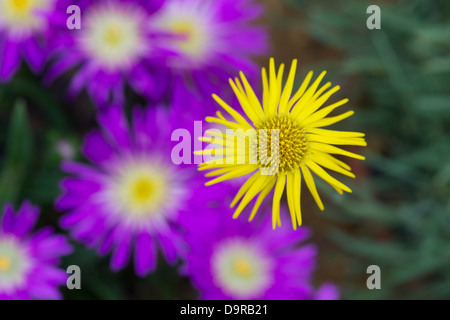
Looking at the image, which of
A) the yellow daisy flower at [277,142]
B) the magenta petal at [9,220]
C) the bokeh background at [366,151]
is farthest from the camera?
the bokeh background at [366,151]

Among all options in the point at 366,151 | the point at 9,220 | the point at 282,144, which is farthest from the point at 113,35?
the point at 366,151

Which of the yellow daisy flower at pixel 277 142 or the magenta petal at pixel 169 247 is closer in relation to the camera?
the yellow daisy flower at pixel 277 142

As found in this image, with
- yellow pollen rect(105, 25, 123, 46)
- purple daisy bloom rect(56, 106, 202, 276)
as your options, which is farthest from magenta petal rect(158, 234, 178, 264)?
yellow pollen rect(105, 25, 123, 46)

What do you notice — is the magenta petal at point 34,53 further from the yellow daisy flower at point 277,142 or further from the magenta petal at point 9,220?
the yellow daisy flower at point 277,142

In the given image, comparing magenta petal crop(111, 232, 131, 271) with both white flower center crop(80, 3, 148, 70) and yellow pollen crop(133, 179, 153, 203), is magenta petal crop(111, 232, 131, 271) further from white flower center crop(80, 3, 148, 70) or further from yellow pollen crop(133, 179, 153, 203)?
white flower center crop(80, 3, 148, 70)

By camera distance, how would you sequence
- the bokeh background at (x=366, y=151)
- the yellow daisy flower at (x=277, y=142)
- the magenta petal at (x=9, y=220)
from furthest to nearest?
the bokeh background at (x=366, y=151) < the magenta petal at (x=9, y=220) < the yellow daisy flower at (x=277, y=142)

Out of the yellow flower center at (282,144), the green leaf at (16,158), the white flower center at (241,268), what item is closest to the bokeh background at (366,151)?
the green leaf at (16,158)
